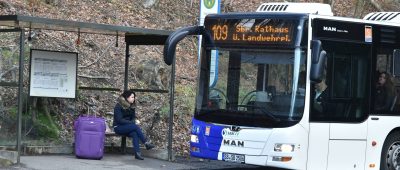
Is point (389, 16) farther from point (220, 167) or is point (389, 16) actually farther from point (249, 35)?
point (220, 167)

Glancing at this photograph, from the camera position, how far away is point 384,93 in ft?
41.6

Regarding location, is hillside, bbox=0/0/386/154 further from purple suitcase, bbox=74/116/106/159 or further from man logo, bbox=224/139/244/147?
man logo, bbox=224/139/244/147

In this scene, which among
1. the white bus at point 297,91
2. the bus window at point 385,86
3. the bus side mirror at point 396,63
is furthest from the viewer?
the bus side mirror at point 396,63

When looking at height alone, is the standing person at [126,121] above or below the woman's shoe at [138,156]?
above

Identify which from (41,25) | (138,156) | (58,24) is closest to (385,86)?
(138,156)

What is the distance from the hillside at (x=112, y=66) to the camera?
15375 mm

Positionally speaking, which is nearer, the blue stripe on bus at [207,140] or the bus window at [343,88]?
the bus window at [343,88]

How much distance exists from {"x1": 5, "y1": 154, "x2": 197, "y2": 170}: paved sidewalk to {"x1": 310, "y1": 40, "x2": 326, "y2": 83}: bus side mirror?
11.9 ft

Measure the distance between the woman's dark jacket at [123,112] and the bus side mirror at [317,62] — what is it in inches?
168

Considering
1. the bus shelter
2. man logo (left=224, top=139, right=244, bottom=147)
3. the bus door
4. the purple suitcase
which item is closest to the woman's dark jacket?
the purple suitcase

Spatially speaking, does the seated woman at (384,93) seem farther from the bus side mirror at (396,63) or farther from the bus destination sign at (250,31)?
the bus destination sign at (250,31)

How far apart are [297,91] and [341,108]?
3.51ft

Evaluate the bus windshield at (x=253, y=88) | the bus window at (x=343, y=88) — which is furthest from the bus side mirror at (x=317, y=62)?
the bus window at (x=343, y=88)

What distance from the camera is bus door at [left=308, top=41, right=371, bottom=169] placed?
38.5 ft
